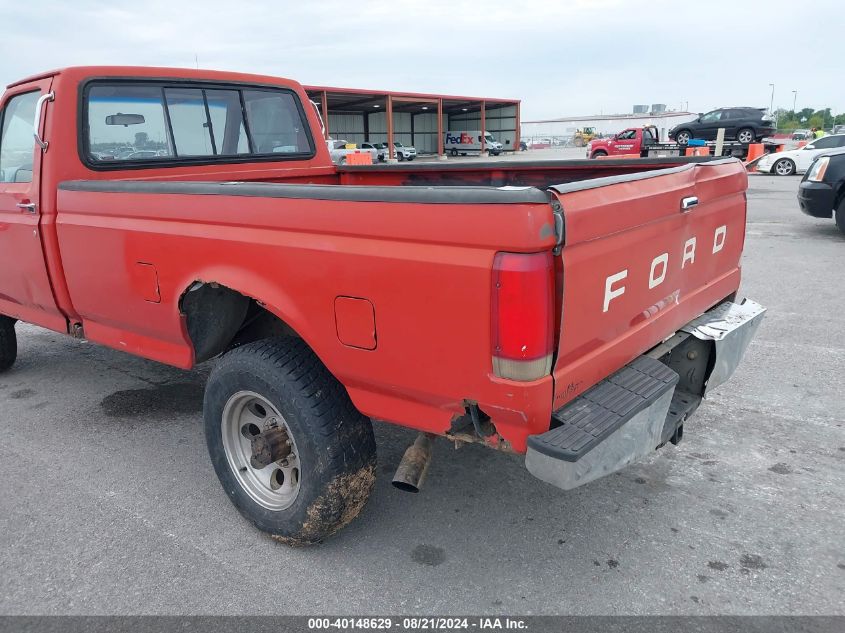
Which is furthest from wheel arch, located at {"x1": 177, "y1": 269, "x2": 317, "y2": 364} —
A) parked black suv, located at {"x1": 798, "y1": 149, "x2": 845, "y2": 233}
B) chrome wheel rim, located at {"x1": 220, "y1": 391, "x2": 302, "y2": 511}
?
parked black suv, located at {"x1": 798, "y1": 149, "x2": 845, "y2": 233}

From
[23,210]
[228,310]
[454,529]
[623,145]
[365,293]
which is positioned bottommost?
[454,529]

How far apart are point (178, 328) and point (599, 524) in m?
2.15

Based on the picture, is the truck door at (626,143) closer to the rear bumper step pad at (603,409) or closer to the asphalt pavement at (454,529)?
the asphalt pavement at (454,529)

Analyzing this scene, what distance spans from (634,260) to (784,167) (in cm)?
2413

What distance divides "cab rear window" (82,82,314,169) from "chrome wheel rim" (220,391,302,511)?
73.8 inches

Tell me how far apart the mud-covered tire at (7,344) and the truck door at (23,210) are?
0.62m

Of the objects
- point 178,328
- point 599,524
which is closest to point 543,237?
point 599,524

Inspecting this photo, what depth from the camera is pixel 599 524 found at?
300cm

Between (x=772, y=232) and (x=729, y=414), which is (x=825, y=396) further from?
(x=772, y=232)

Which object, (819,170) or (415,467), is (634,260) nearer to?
(415,467)

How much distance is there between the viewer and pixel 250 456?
301 centimetres

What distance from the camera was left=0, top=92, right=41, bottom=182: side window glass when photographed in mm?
3922

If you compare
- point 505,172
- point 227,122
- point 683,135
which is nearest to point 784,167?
point 683,135

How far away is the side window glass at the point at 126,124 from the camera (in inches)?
150
